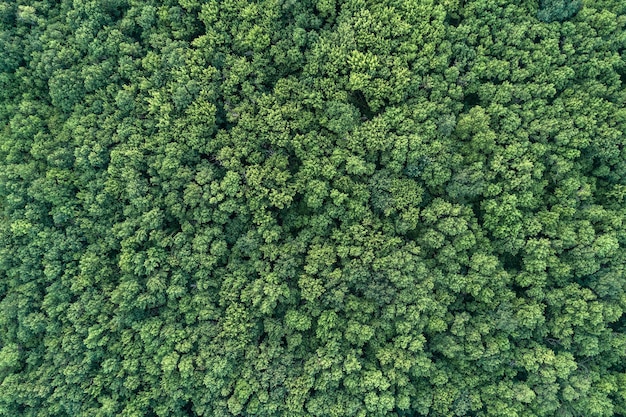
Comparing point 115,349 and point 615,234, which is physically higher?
point 615,234

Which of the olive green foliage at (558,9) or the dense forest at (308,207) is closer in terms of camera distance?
the olive green foliage at (558,9)

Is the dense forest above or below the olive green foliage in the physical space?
below

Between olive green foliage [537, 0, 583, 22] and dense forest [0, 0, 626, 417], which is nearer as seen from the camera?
olive green foliage [537, 0, 583, 22]

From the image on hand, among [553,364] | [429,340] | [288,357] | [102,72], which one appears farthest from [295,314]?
[102,72]

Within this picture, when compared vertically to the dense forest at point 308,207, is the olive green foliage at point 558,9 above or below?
above

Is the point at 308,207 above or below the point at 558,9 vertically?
below

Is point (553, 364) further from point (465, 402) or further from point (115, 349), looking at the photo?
point (115, 349)

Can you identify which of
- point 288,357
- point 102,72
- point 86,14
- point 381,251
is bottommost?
point 288,357

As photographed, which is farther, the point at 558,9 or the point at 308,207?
the point at 308,207
